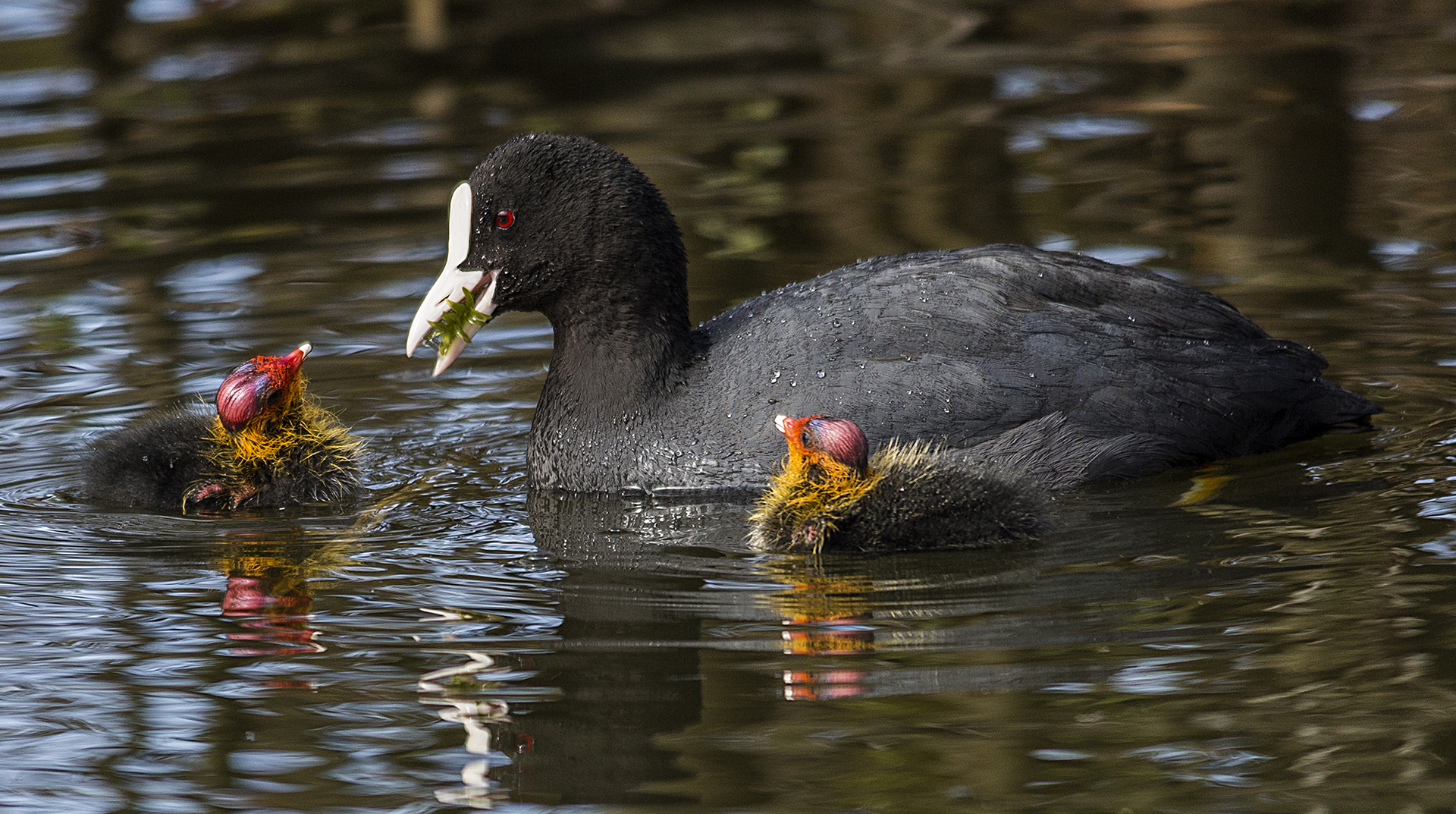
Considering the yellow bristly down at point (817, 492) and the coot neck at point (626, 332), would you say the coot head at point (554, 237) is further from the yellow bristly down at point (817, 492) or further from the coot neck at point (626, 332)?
the yellow bristly down at point (817, 492)

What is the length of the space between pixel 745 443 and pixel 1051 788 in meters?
1.96

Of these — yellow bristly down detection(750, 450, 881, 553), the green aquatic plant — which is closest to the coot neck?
the green aquatic plant

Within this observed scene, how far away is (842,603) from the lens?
169 inches

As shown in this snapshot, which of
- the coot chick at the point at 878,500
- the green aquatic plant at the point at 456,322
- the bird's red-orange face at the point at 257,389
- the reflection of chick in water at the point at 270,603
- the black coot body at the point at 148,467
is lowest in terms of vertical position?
the reflection of chick in water at the point at 270,603

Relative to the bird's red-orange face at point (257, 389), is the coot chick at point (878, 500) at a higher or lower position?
lower

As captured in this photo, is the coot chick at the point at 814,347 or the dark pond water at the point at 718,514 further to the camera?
the coot chick at the point at 814,347

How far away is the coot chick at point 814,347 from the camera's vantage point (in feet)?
16.6

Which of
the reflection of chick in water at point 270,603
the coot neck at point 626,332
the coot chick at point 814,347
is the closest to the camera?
the reflection of chick in water at point 270,603

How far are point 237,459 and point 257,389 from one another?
0.23 meters

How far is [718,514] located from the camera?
512 cm

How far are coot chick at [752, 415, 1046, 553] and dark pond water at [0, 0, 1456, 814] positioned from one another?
8 cm

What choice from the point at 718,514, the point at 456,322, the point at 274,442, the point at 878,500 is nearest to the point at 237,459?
the point at 274,442

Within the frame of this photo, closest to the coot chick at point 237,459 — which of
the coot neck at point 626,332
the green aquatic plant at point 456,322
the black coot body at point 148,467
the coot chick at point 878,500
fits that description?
the black coot body at point 148,467

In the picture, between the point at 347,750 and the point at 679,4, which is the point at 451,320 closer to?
the point at 347,750
